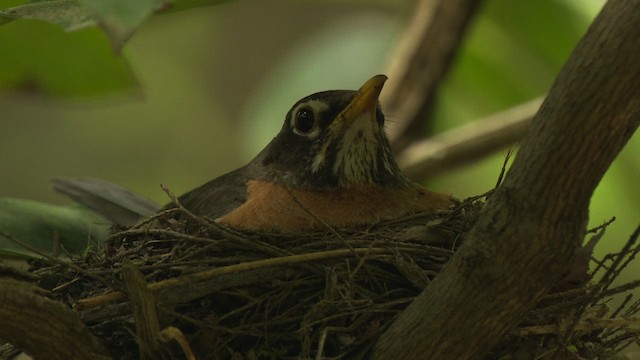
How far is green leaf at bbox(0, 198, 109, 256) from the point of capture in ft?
12.1

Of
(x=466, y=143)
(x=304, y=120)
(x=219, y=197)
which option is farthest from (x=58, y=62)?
(x=466, y=143)

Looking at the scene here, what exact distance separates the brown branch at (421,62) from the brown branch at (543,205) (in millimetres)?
2531

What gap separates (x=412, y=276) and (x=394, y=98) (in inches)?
83.9

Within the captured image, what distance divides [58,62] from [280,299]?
5.74ft

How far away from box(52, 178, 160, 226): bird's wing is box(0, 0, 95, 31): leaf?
188cm

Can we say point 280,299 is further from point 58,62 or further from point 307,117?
point 58,62

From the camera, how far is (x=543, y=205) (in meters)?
2.29

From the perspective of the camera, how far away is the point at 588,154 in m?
2.24

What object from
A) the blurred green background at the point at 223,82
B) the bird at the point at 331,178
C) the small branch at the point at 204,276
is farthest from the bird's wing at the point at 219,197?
the small branch at the point at 204,276

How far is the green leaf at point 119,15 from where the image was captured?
205cm

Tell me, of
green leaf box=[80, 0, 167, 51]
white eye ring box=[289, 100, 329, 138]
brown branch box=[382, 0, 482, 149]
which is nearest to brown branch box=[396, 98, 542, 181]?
brown branch box=[382, 0, 482, 149]

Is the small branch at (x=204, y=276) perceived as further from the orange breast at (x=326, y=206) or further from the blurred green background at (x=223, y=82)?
the blurred green background at (x=223, y=82)

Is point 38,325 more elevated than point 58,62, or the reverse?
point 58,62

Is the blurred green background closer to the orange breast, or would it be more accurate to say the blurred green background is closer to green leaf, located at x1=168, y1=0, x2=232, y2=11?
green leaf, located at x1=168, y1=0, x2=232, y2=11
